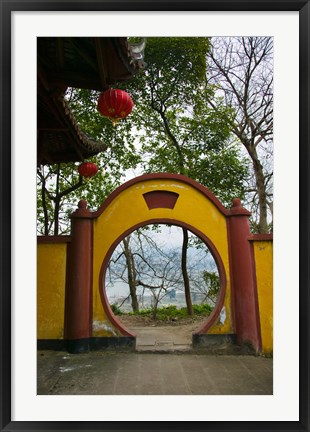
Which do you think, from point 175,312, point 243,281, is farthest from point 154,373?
point 175,312

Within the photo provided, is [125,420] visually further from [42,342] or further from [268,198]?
[268,198]

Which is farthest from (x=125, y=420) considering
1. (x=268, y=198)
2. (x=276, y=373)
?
(x=268, y=198)

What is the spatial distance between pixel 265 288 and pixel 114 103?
11.8ft

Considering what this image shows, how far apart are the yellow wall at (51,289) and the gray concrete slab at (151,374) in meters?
0.37

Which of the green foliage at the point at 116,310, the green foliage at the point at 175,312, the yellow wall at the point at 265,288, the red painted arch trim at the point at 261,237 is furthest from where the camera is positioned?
the green foliage at the point at 116,310

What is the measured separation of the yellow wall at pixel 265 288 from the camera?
5258mm

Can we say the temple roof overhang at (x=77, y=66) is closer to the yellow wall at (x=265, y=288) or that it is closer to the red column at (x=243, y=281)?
the red column at (x=243, y=281)

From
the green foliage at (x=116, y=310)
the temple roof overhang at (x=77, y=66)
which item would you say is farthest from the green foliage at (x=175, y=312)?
the temple roof overhang at (x=77, y=66)

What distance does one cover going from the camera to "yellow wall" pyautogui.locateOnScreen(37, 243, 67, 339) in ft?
17.8

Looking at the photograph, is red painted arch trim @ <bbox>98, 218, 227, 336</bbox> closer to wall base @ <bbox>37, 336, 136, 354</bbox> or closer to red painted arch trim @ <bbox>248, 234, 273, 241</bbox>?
wall base @ <bbox>37, 336, 136, 354</bbox>

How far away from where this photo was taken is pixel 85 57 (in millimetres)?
3369

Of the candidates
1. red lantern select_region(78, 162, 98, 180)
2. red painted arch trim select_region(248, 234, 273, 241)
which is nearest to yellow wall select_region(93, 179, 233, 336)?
red painted arch trim select_region(248, 234, 273, 241)

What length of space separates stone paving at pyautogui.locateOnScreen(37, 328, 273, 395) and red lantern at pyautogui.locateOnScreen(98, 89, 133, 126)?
3153 millimetres

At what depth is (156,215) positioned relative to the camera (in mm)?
5707
